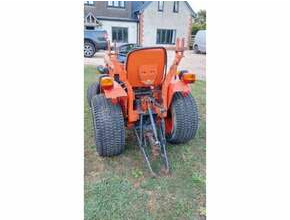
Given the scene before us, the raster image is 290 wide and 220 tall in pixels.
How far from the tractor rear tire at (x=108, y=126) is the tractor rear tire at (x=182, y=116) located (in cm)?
40

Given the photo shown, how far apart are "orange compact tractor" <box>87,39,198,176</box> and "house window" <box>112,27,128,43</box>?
1.19 ft

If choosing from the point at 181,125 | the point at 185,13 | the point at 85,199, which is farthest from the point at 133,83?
the point at 85,199

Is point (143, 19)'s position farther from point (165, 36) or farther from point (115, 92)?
point (115, 92)

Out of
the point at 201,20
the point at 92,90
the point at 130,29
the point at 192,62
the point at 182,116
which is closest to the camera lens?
the point at 201,20

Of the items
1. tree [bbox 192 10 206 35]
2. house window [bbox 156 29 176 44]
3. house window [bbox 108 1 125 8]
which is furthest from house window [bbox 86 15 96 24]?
tree [bbox 192 10 206 35]

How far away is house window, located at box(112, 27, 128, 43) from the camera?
7.06 feet

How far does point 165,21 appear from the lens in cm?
191

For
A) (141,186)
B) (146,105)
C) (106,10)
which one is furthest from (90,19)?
(141,186)

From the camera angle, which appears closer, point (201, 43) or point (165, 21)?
point (201, 43)

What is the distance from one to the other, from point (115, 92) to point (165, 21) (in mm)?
669

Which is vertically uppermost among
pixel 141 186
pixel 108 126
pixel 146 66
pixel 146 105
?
pixel 146 66
